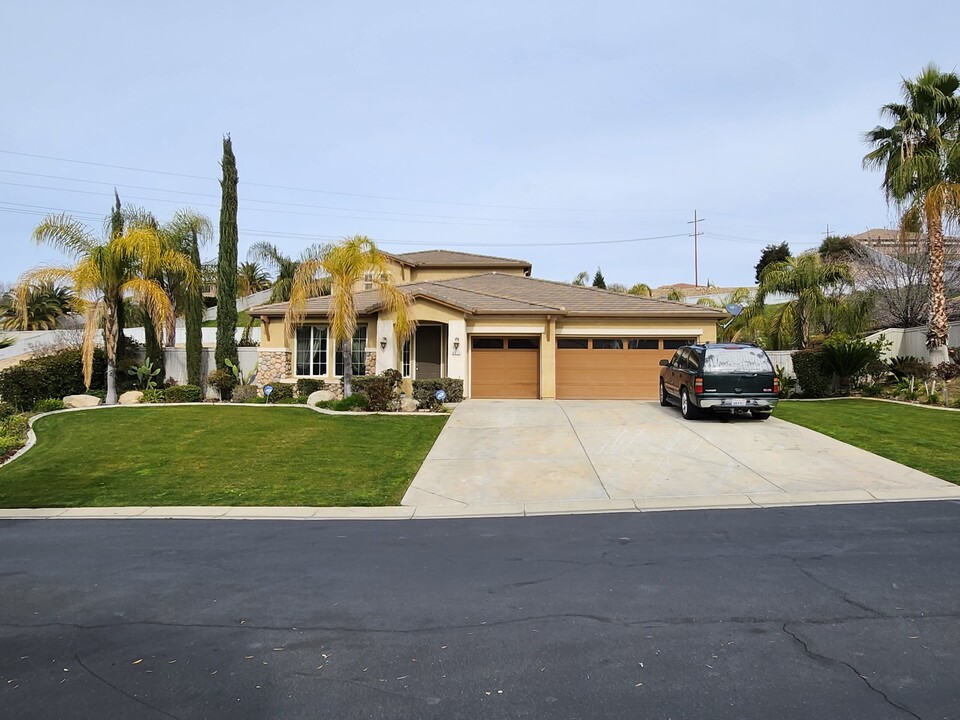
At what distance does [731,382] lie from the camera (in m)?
14.7

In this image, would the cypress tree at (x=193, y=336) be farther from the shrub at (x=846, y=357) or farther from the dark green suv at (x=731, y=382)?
the shrub at (x=846, y=357)

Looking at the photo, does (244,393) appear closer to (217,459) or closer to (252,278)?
(217,459)

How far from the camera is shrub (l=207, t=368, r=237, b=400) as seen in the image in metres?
20.9

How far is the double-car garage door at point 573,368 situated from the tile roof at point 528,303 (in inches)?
41.3

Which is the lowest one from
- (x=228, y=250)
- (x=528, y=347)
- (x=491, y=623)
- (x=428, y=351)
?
(x=491, y=623)

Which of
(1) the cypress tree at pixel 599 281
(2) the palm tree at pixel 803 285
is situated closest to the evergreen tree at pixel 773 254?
(1) the cypress tree at pixel 599 281

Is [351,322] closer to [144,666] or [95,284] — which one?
[95,284]

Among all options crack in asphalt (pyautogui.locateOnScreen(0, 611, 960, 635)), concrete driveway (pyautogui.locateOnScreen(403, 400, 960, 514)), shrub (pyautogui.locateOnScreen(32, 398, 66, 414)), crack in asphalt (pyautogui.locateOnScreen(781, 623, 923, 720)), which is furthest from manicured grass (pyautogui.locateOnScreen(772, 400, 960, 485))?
shrub (pyautogui.locateOnScreen(32, 398, 66, 414))

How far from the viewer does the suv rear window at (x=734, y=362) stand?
584 inches

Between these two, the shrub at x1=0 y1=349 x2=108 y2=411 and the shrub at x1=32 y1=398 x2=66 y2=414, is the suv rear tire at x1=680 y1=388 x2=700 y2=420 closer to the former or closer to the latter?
the shrub at x1=32 y1=398 x2=66 y2=414

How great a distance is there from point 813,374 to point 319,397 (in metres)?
16.5

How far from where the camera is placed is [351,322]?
18422 millimetres

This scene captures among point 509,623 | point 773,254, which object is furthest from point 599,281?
point 509,623

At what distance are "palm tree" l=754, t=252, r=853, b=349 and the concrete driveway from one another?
10644 mm
